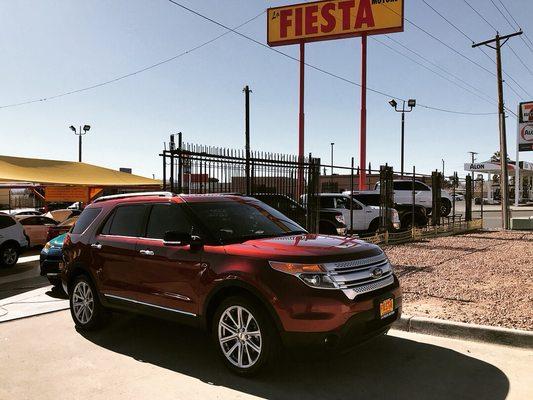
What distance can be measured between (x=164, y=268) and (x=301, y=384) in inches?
71.9

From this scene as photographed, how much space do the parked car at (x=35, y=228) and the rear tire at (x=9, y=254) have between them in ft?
10.8

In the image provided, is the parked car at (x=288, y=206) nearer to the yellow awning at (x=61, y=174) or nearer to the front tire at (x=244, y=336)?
the front tire at (x=244, y=336)

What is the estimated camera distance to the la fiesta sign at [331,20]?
28.4m

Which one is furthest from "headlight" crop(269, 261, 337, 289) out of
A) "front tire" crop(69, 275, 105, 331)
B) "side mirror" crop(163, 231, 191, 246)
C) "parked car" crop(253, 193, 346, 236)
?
"parked car" crop(253, 193, 346, 236)

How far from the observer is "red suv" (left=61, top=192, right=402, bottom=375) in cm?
406

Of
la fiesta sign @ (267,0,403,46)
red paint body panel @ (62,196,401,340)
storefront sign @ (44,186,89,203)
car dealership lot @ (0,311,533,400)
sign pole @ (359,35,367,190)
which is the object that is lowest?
car dealership lot @ (0,311,533,400)

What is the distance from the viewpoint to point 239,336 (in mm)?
4367

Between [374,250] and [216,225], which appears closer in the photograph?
[374,250]

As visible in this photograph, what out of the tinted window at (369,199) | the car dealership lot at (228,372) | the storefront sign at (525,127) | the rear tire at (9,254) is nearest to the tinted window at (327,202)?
the tinted window at (369,199)

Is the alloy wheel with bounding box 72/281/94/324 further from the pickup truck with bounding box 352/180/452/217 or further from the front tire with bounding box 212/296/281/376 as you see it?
the pickup truck with bounding box 352/180/452/217

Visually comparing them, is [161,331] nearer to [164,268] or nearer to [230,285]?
[164,268]

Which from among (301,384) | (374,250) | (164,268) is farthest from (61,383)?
(374,250)

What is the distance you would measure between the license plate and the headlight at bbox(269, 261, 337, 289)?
23.6 inches

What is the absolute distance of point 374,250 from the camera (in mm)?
4719
